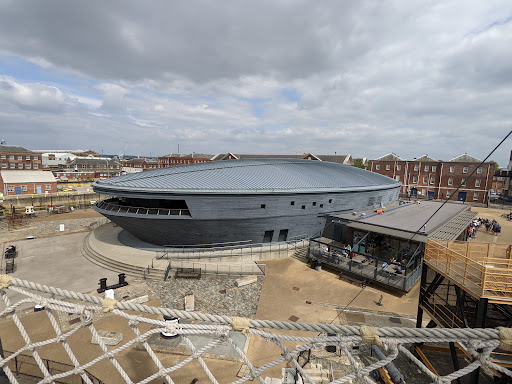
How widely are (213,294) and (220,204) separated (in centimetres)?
810

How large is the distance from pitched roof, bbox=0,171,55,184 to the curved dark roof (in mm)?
40467

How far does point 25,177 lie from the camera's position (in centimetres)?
5128

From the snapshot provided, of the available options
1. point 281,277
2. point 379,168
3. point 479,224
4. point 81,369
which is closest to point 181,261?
point 281,277

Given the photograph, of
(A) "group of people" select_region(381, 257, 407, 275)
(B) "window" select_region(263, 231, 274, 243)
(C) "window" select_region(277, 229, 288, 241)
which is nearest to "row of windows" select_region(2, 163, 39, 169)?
(B) "window" select_region(263, 231, 274, 243)

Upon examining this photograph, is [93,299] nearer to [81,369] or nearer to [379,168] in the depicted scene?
[81,369]

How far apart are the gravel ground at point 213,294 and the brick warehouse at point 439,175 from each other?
56.2 meters

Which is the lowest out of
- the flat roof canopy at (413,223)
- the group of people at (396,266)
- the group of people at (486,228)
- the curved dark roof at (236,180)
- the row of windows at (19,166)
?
the group of people at (396,266)

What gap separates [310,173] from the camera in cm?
3030

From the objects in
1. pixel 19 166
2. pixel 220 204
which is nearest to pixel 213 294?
pixel 220 204

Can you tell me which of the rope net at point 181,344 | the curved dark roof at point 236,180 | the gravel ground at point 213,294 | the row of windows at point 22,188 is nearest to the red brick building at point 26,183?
the row of windows at point 22,188

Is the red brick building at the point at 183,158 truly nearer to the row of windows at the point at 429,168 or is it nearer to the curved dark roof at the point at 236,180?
the row of windows at the point at 429,168

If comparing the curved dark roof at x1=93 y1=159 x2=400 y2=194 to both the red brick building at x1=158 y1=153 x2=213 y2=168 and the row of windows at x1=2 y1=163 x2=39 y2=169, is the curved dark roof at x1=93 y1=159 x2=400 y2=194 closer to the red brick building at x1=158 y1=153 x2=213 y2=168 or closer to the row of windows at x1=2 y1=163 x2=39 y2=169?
the row of windows at x1=2 y1=163 x2=39 y2=169

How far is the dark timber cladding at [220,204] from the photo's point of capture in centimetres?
2212

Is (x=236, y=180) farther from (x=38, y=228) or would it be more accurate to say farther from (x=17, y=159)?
(x=17, y=159)
